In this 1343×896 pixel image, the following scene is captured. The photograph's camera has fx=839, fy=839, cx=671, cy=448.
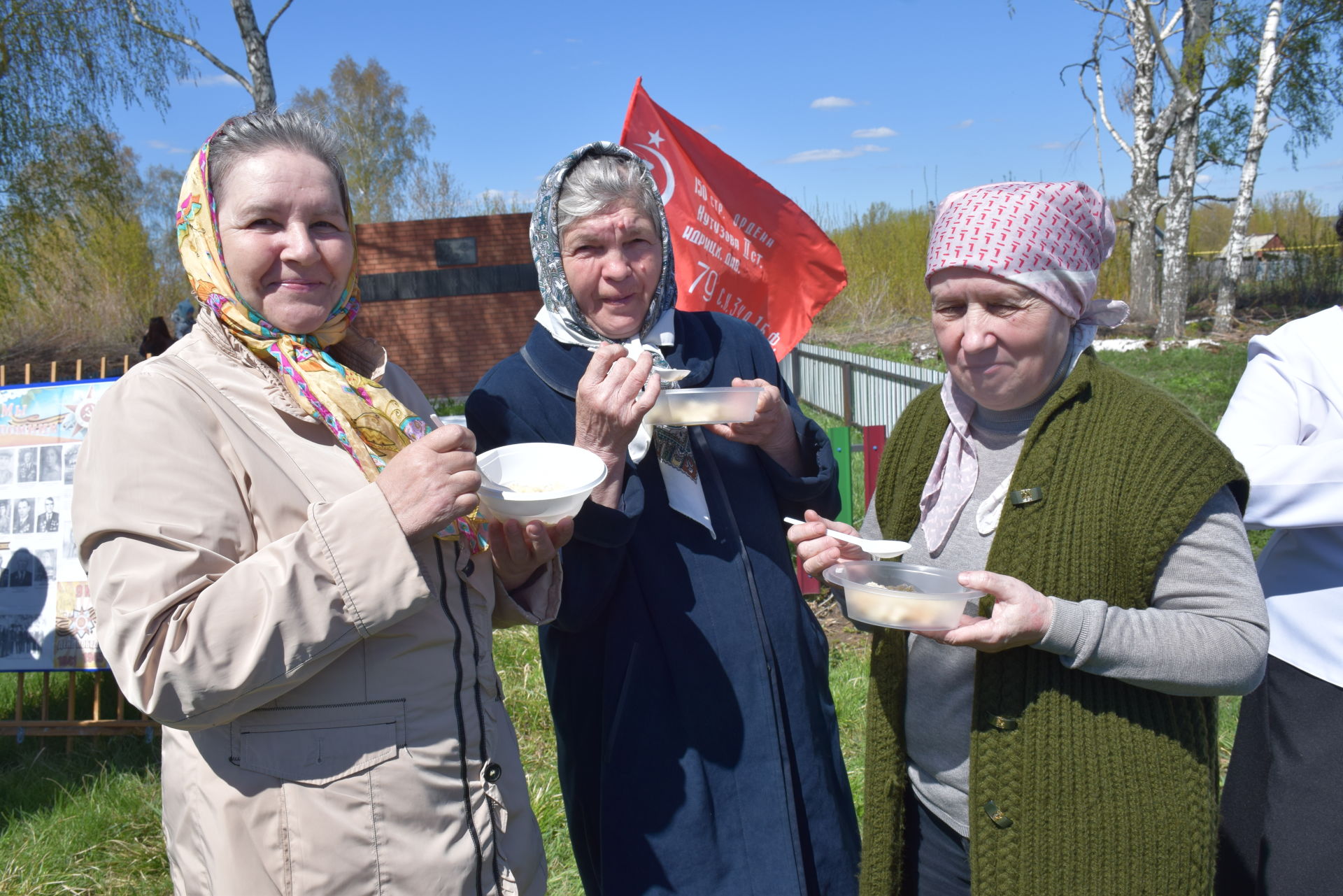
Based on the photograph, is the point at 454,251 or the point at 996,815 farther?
the point at 454,251

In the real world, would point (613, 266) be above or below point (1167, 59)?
below

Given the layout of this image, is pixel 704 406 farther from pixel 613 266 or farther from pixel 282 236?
pixel 282 236

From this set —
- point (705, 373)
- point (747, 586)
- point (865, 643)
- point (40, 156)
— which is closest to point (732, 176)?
point (865, 643)

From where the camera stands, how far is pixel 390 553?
1376 millimetres

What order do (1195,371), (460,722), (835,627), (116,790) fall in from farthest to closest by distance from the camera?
(1195,371) < (835,627) < (116,790) < (460,722)

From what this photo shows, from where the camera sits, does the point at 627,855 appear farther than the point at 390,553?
Yes

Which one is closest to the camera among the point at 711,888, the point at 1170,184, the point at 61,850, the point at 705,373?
the point at 711,888

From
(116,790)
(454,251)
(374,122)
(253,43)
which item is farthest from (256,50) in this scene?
(374,122)

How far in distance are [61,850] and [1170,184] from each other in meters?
17.9

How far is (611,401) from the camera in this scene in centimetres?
184

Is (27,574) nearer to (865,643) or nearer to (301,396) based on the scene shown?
(301,396)

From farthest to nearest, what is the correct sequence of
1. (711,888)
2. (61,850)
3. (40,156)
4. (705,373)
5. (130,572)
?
1. (40,156)
2. (61,850)
3. (705,373)
4. (711,888)
5. (130,572)

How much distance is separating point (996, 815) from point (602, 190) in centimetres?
166

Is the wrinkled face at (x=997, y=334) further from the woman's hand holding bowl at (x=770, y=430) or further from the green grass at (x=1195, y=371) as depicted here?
the green grass at (x=1195, y=371)
